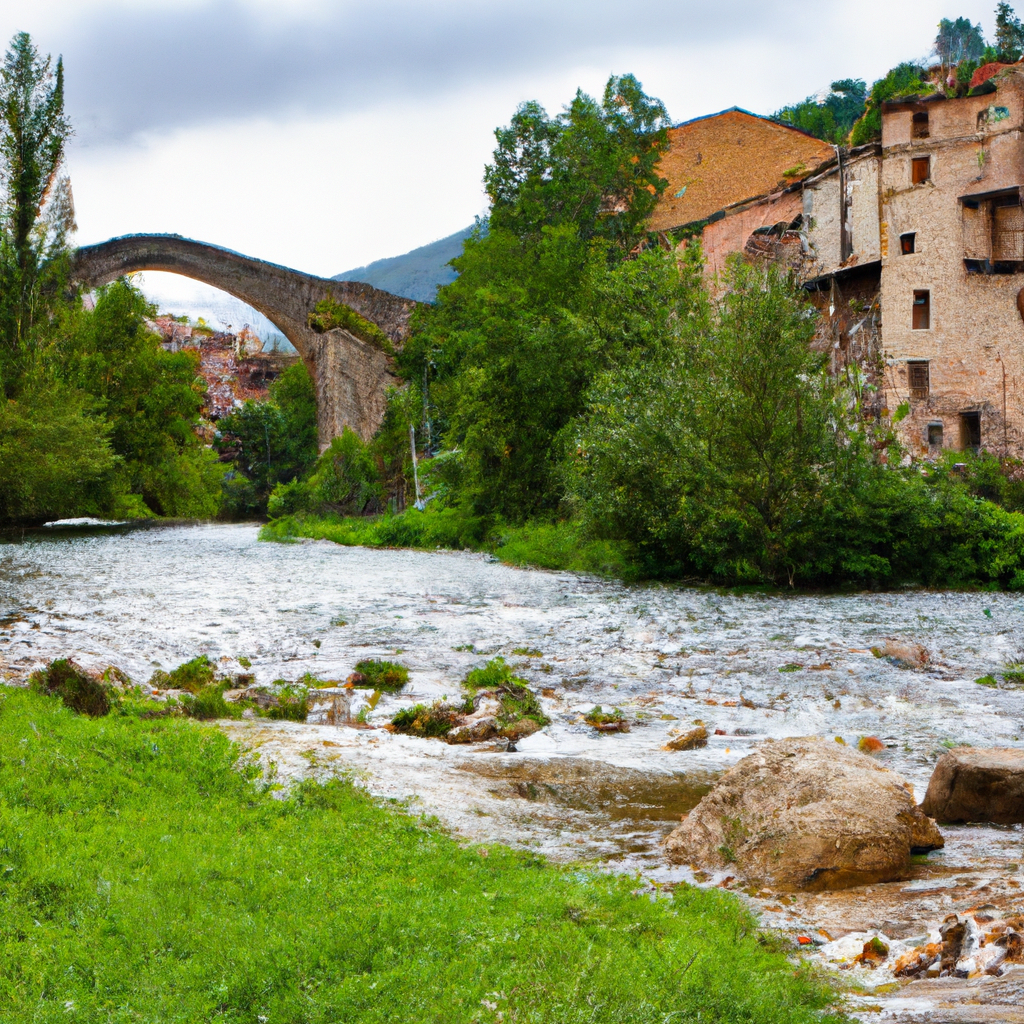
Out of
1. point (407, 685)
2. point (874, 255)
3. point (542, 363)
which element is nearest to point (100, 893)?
point (407, 685)

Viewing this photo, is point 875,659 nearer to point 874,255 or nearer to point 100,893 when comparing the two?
point 100,893

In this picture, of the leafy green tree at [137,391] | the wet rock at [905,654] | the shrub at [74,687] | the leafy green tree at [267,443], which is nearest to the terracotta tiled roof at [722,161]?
the leafy green tree at [137,391]

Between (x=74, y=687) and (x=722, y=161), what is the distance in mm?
47385

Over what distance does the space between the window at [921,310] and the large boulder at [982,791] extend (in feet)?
112

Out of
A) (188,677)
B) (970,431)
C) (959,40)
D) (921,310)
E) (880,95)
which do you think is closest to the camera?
(188,677)

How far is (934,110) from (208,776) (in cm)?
4021

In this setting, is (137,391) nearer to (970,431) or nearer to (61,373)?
(61,373)

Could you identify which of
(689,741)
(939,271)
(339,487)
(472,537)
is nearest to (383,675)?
(689,741)

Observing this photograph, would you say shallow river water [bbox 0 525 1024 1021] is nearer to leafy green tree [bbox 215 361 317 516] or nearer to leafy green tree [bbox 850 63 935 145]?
leafy green tree [bbox 850 63 935 145]

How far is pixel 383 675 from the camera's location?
35.2ft

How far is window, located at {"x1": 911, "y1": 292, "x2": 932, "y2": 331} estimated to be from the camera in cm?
3738

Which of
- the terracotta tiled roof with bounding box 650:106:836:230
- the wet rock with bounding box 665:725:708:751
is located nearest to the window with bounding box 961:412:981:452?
the terracotta tiled roof with bounding box 650:106:836:230

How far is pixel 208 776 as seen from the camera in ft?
21.2

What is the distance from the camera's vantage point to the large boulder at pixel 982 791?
631cm
